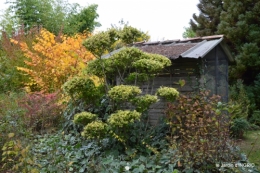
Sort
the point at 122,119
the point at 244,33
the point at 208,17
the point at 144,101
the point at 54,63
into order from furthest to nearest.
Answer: the point at 208,17
the point at 244,33
the point at 54,63
the point at 144,101
the point at 122,119

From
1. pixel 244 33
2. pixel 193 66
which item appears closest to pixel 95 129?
pixel 193 66

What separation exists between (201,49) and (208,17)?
257 inches

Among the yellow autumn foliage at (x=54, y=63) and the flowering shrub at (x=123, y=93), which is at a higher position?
the yellow autumn foliage at (x=54, y=63)

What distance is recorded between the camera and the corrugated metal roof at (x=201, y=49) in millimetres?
5262

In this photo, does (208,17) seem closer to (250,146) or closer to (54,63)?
(54,63)

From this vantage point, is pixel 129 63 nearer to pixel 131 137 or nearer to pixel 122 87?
pixel 122 87

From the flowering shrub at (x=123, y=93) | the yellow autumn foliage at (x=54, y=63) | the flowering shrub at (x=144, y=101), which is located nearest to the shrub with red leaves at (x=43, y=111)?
the yellow autumn foliage at (x=54, y=63)

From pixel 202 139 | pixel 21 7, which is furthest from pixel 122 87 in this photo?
pixel 21 7

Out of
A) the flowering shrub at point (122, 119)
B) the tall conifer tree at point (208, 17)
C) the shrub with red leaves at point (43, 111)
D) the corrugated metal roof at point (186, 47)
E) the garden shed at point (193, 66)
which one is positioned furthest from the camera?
the tall conifer tree at point (208, 17)

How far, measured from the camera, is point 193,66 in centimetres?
562

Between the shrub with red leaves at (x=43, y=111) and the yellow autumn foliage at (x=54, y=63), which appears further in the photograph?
Result: the yellow autumn foliage at (x=54, y=63)

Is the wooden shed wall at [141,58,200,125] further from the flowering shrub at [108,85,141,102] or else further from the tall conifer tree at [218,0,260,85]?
the tall conifer tree at [218,0,260,85]

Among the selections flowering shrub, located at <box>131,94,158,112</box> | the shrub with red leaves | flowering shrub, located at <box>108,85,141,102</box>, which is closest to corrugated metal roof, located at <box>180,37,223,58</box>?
flowering shrub, located at <box>131,94,158,112</box>

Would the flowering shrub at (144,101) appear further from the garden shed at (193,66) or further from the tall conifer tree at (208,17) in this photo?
the tall conifer tree at (208,17)
